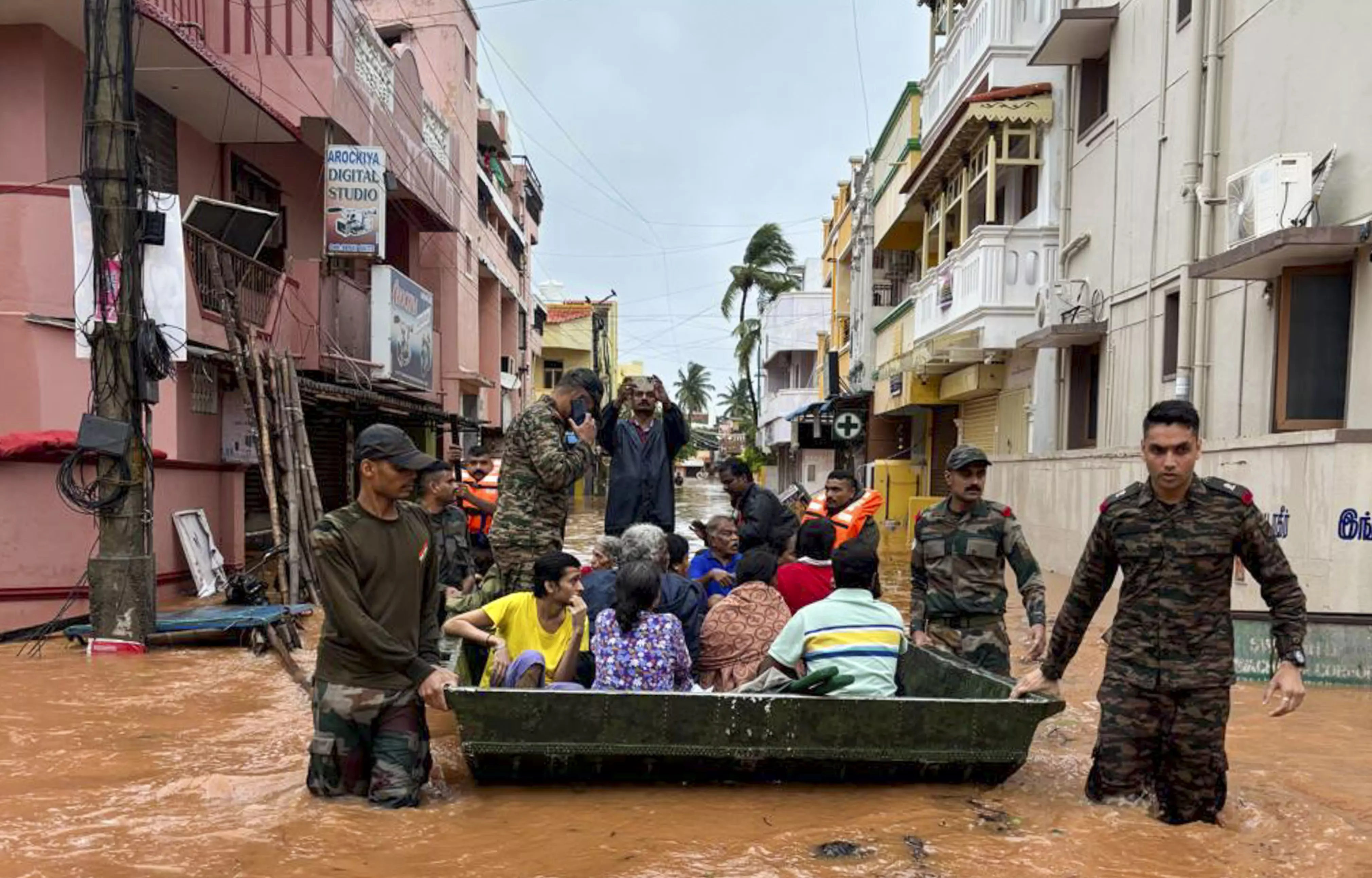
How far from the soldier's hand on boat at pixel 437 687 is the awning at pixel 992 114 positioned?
12510 mm

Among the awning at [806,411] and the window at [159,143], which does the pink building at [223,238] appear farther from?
the awning at [806,411]

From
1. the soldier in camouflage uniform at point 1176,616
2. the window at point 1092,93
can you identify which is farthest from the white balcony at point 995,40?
the soldier in camouflage uniform at point 1176,616

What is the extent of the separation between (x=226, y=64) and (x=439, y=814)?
1178cm

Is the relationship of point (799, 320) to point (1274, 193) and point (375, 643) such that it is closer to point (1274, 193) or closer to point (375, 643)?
point (1274, 193)

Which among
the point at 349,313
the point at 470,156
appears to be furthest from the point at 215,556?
the point at 470,156

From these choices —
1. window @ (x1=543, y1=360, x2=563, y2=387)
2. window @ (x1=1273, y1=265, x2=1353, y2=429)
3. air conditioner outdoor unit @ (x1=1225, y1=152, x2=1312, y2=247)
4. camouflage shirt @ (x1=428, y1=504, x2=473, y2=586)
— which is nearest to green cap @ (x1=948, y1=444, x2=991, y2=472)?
camouflage shirt @ (x1=428, y1=504, x2=473, y2=586)

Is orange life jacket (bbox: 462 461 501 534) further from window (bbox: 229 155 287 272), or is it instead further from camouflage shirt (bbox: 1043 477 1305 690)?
camouflage shirt (bbox: 1043 477 1305 690)

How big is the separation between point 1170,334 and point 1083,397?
2674 mm

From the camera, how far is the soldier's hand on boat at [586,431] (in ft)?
20.2

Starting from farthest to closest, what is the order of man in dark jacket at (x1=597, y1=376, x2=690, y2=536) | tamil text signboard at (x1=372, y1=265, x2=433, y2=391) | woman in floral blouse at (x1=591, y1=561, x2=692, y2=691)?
tamil text signboard at (x1=372, y1=265, x2=433, y2=391) < man in dark jacket at (x1=597, y1=376, x2=690, y2=536) < woman in floral blouse at (x1=591, y1=561, x2=692, y2=691)

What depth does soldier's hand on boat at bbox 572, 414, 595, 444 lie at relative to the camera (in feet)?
A: 20.2

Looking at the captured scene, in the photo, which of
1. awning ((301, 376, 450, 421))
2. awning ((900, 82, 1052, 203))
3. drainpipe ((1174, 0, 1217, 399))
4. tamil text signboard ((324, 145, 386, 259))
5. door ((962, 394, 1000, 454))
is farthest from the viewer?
door ((962, 394, 1000, 454))

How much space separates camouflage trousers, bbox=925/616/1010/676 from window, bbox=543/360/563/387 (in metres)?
47.3

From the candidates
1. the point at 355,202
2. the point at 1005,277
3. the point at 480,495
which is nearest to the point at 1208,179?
the point at 1005,277
